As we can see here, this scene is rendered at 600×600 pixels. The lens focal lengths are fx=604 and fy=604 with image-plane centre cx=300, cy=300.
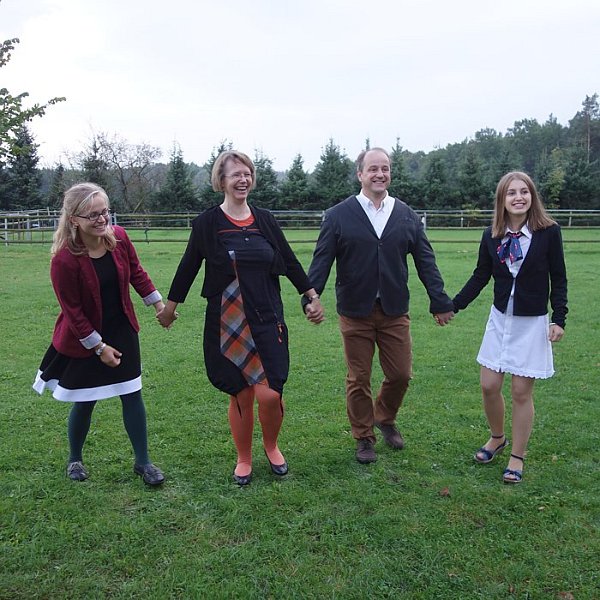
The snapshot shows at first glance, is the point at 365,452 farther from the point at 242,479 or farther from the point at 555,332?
the point at 555,332

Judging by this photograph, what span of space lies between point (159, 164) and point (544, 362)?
4325 centimetres

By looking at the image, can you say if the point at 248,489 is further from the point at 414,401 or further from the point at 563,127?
the point at 563,127

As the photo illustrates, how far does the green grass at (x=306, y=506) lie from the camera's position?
2.72m

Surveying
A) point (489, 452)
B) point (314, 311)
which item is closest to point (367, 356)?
point (314, 311)

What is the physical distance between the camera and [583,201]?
3544cm

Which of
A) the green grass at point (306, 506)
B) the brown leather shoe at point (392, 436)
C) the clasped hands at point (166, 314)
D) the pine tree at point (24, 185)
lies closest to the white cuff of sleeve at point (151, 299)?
the clasped hands at point (166, 314)

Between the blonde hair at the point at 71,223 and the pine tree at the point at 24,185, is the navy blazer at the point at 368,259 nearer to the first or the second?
the blonde hair at the point at 71,223

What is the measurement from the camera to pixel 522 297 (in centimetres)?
365

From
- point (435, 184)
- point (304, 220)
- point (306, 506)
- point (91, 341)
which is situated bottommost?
point (306, 506)

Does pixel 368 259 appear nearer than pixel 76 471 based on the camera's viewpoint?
No

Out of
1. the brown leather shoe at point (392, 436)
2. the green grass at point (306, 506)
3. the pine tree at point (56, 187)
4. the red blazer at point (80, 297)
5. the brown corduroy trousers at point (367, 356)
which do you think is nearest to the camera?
the green grass at point (306, 506)

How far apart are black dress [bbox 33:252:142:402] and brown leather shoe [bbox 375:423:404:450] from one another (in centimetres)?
177

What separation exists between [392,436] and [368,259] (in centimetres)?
128

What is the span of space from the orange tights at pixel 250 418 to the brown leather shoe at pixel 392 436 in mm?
843
